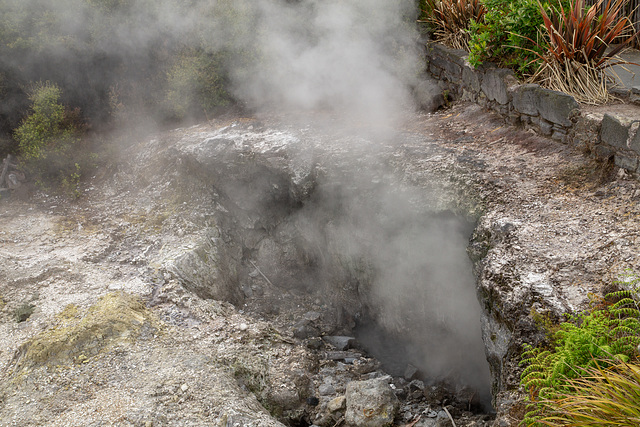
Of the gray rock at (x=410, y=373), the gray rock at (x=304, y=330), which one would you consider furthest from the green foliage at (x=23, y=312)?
the gray rock at (x=410, y=373)

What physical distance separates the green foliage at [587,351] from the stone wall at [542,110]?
4.88 ft

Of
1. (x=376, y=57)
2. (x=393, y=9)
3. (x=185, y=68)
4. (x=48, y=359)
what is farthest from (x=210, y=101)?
(x=48, y=359)

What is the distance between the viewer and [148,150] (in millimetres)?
6285

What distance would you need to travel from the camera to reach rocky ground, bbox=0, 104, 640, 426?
287 centimetres

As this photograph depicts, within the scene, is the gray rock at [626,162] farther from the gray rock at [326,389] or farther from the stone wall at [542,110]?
the gray rock at [326,389]

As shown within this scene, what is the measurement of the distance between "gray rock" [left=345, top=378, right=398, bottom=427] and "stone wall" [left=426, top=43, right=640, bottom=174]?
2.73 metres

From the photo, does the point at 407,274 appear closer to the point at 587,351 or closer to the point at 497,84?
the point at 497,84

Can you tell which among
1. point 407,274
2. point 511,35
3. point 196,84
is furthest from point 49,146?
point 511,35

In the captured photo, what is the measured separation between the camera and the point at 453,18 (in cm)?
592

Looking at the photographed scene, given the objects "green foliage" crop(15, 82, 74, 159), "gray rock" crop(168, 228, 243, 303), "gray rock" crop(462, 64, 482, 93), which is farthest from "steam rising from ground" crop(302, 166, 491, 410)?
"green foliage" crop(15, 82, 74, 159)

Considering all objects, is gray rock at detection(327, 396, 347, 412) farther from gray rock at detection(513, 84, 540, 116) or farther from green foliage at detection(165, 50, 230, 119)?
green foliage at detection(165, 50, 230, 119)

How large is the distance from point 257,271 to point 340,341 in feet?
5.06

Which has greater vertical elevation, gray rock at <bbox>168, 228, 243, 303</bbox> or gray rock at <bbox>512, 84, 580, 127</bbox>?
gray rock at <bbox>512, 84, 580, 127</bbox>

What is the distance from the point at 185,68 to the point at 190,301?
4303mm
